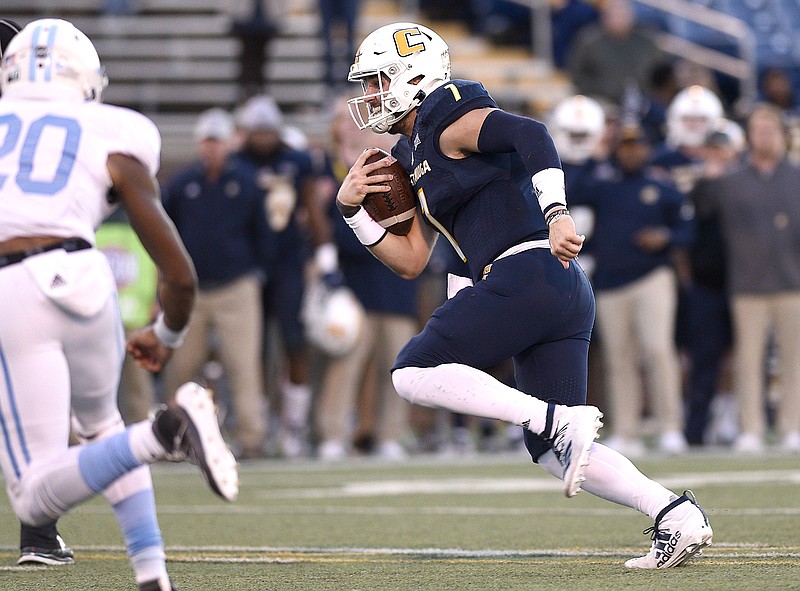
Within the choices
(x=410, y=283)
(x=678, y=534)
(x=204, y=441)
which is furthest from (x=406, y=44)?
(x=410, y=283)

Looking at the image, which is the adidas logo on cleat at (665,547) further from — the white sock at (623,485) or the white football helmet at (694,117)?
the white football helmet at (694,117)

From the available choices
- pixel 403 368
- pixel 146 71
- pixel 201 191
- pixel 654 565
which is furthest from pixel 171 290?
pixel 146 71

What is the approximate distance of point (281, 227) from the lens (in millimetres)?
9914

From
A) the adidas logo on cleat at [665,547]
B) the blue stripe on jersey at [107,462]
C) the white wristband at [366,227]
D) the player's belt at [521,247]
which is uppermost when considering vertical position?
the white wristband at [366,227]

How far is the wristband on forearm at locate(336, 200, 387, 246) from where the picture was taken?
4719 millimetres

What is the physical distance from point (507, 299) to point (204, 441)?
4.04ft

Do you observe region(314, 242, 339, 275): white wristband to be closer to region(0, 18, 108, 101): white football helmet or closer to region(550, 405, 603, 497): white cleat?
region(550, 405, 603, 497): white cleat

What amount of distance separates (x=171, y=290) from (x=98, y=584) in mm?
1020

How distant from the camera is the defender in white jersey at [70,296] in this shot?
11.4ft

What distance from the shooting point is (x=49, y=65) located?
376 centimetres

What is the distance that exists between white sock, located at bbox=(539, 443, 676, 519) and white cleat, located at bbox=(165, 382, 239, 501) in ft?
4.41

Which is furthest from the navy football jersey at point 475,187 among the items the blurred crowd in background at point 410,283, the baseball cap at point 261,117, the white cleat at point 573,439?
the baseball cap at point 261,117

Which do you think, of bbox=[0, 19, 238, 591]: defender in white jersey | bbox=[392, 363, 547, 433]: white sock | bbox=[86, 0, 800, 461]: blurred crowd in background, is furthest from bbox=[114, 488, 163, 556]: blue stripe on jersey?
bbox=[86, 0, 800, 461]: blurred crowd in background

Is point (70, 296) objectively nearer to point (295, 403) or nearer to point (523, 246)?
point (523, 246)
